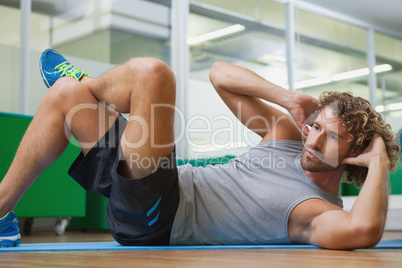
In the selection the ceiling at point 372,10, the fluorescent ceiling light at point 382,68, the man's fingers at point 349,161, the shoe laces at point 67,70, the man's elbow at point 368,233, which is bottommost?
the man's elbow at point 368,233

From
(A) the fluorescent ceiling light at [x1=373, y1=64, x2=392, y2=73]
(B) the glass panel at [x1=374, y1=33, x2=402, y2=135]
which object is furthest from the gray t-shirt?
(A) the fluorescent ceiling light at [x1=373, y1=64, x2=392, y2=73]

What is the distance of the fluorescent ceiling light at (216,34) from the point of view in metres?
5.06

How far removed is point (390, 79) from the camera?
21.7ft

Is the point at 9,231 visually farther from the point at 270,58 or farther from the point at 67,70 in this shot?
the point at 270,58

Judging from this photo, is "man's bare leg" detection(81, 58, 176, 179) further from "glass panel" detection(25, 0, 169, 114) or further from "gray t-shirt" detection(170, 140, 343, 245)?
"glass panel" detection(25, 0, 169, 114)

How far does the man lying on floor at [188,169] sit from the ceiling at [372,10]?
489cm

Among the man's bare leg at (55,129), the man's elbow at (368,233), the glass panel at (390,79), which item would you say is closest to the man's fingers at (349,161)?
the man's elbow at (368,233)

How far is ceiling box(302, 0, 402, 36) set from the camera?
6113 mm

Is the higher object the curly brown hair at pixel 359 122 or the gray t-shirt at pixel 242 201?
the curly brown hair at pixel 359 122

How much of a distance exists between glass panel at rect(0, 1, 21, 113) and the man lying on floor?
2355 millimetres

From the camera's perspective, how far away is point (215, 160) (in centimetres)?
376

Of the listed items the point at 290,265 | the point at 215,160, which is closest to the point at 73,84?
the point at 290,265

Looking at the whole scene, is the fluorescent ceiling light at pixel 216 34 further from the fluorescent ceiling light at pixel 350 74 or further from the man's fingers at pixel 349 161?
the man's fingers at pixel 349 161

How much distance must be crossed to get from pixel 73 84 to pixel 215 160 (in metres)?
2.46
